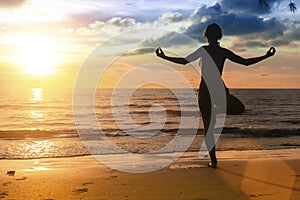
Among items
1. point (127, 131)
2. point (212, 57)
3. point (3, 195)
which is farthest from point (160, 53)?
point (127, 131)

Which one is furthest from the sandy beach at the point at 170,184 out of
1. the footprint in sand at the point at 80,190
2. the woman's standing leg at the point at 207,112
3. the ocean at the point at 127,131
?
the ocean at the point at 127,131

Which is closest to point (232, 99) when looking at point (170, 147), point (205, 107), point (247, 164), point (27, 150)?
point (205, 107)

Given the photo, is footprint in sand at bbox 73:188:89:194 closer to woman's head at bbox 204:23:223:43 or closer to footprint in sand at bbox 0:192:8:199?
A: footprint in sand at bbox 0:192:8:199

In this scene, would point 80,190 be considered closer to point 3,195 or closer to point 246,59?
point 3,195

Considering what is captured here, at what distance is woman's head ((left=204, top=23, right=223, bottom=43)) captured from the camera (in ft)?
19.6

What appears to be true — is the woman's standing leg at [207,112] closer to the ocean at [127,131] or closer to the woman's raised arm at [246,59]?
the woman's raised arm at [246,59]

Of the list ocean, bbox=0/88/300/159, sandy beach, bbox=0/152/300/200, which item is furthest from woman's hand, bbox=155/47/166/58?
ocean, bbox=0/88/300/159

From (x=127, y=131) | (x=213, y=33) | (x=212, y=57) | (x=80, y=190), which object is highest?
(x=213, y=33)

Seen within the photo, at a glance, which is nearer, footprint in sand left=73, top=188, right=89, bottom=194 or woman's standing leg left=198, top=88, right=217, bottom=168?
footprint in sand left=73, top=188, right=89, bottom=194

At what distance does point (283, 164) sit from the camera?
730 cm

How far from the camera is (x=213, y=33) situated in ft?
19.7

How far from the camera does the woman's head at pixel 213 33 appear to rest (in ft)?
19.6

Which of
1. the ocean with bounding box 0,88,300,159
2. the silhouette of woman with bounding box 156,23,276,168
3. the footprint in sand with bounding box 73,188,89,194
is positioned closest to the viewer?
the footprint in sand with bounding box 73,188,89,194

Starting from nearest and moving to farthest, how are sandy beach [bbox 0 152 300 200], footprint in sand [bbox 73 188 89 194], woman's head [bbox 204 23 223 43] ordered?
sandy beach [bbox 0 152 300 200] < footprint in sand [bbox 73 188 89 194] < woman's head [bbox 204 23 223 43]
